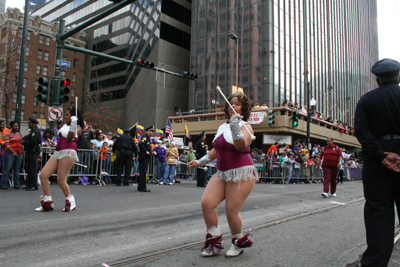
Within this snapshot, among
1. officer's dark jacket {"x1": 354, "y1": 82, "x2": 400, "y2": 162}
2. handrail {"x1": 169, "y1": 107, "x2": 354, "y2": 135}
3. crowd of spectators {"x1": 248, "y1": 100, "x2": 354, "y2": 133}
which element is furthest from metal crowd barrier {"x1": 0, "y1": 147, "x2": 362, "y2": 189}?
crowd of spectators {"x1": 248, "y1": 100, "x2": 354, "y2": 133}

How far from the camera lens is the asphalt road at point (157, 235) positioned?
3.30 meters

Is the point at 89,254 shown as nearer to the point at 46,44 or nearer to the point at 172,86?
the point at 172,86

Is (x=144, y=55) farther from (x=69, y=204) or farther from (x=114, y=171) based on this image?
(x=69, y=204)

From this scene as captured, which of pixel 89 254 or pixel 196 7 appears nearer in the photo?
pixel 89 254

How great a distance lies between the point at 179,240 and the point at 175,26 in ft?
115

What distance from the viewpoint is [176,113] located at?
34.2m

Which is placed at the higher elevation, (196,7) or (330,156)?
(196,7)

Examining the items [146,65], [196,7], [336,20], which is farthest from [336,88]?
[146,65]

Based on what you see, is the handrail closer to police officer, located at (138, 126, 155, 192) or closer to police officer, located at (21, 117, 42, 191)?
police officer, located at (138, 126, 155, 192)

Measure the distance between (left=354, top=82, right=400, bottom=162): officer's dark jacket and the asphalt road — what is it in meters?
1.36

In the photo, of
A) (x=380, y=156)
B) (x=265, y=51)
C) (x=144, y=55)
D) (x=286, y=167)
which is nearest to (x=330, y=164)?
(x=380, y=156)

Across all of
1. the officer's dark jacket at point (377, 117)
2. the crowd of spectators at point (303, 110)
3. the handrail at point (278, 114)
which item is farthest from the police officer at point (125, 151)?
the crowd of spectators at point (303, 110)

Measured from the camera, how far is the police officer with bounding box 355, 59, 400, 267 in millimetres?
2623

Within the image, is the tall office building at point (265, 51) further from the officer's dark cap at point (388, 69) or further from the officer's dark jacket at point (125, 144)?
the officer's dark cap at point (388, 69)
